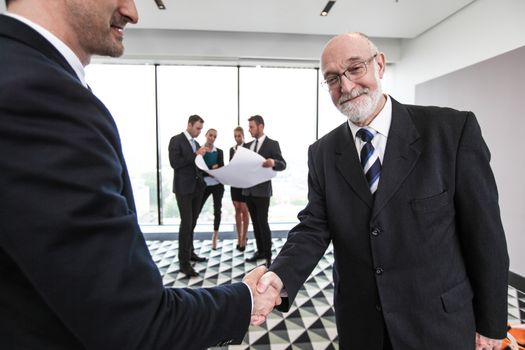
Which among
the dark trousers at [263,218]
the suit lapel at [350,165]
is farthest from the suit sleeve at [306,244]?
the dark trousers at [263,218]

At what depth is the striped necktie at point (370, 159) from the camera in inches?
48.1

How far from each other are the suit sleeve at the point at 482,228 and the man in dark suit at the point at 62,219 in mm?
1015

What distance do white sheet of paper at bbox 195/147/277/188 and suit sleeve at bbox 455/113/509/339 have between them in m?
2.50

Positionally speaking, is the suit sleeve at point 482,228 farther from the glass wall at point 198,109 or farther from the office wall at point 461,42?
the glass wall at point 198,109

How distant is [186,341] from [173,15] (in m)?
4.75

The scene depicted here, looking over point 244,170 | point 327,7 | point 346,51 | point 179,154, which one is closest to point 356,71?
point 346,51

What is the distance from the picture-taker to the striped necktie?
1.22m

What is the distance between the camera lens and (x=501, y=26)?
361 cm

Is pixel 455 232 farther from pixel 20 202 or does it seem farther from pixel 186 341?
pixel 20 202

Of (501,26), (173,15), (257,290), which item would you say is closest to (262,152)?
(173,15)

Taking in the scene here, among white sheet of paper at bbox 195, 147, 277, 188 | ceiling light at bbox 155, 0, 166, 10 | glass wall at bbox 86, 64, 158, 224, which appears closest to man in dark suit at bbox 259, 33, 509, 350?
white sheet of paper at bbox 195, 147, 277, 188

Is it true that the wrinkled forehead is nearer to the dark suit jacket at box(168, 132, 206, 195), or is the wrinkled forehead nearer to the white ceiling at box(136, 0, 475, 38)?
the dark suit jacket at box(168, 132, 206, 195)

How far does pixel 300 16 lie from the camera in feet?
14.7

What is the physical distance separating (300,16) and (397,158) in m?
4.01
